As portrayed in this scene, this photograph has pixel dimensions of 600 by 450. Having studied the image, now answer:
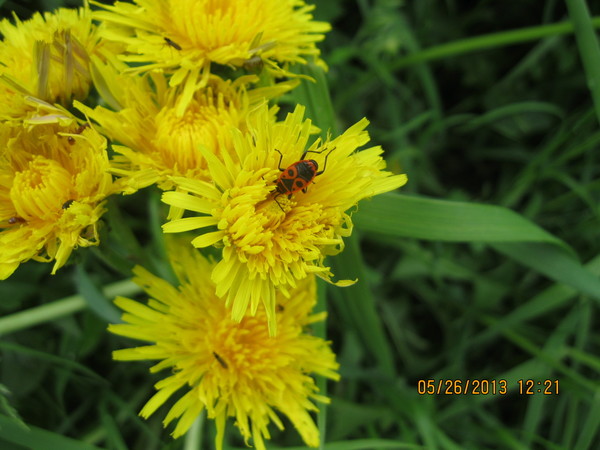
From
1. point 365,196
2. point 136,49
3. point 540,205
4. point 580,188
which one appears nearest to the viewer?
point 365,196

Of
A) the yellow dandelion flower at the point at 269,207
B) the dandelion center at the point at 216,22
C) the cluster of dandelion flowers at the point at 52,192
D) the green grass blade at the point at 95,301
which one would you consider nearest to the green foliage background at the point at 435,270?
the green grass blade at the point at 95,301

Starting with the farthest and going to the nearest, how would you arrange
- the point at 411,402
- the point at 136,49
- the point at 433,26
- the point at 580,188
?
the point at 433,26 → the point at 580,188 → the point at 411,402 → the point at 136,49

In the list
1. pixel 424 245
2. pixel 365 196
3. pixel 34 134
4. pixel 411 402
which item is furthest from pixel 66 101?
pixel 424 245

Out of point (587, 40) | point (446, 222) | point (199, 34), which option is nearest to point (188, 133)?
point (199, 34)

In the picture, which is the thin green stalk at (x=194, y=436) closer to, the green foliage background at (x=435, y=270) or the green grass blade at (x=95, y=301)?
the green foliage background at (x=435, y=270)

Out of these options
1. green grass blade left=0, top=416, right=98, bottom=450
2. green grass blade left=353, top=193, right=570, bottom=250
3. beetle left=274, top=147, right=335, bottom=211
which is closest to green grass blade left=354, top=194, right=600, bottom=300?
green grass blade left=353, top=193, right=570, bottom=250

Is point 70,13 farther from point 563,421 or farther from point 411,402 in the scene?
point 563,421

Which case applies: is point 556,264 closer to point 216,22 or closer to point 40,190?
point 216,22

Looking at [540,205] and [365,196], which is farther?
[540,205]
